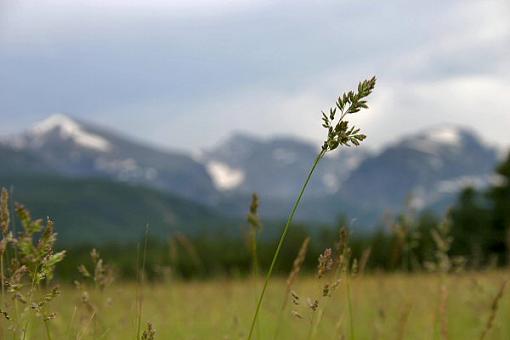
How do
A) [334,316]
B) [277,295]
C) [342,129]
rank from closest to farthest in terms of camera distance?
[342,129] < [334,316] < [277,295]

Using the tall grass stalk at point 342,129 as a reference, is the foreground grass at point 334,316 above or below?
below

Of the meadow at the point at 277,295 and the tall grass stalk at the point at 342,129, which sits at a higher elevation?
the tall grass stalk at the point at 342,129

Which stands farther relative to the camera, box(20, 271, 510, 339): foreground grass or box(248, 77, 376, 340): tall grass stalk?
box(20, 271, 510, 339): foreground grass

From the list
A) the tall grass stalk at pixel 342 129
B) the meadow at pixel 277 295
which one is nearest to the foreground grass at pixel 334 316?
the meadow at pixel 277 295

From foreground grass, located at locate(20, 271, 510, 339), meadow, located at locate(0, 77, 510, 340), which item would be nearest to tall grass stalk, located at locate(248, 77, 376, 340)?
meadow, located at locate(0, 77, 510, 340)

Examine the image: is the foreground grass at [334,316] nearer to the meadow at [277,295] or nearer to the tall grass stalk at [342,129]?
the meadow at [277,295]

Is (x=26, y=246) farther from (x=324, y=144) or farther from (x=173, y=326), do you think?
(x=173, y=326)

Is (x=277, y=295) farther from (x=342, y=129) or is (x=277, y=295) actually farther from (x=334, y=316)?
(x=342, y=129)

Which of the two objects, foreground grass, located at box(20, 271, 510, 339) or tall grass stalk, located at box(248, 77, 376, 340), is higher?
tall grass stalk, located at box(248, 77, 376, 340)

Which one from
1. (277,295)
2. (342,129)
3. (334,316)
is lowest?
(277,295)

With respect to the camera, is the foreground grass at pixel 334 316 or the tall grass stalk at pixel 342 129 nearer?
the tall grass stalk at pixel 342 129

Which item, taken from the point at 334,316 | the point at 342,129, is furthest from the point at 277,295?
the point at 342,129

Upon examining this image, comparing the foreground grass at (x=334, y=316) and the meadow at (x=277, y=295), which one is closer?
the meadow at (x=277, y=295)

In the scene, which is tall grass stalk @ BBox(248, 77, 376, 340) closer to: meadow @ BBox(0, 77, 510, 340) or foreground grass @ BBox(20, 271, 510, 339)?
meadow @ BBox(0, 77, 510, 340)
